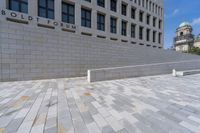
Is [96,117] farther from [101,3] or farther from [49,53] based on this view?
[101,3]

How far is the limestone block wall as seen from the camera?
6891mm

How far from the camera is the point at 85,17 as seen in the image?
1625cm

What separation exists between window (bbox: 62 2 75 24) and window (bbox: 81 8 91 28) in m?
1.42

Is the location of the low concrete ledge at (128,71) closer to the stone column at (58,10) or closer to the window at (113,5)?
the stone column at (58,10)

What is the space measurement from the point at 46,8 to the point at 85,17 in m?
5.18

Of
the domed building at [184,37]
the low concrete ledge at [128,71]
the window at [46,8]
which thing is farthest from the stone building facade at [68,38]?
the domed building at [184,37]

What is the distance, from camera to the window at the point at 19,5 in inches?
451

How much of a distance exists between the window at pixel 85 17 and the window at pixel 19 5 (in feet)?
22.3

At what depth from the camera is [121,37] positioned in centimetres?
1988

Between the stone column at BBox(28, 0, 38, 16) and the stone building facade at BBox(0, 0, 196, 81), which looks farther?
the stone column at BBox(28, 0, 38, 16)

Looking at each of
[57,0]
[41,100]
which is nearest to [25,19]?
[57,0]

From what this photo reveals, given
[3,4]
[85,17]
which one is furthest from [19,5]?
[85,17]

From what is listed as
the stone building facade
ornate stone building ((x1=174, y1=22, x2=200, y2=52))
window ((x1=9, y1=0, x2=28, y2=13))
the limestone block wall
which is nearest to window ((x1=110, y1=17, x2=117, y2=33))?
the stone building facade

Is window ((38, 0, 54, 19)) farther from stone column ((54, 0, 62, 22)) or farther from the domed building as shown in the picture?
the domed building
